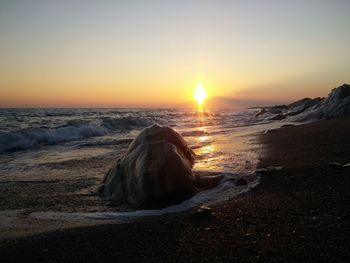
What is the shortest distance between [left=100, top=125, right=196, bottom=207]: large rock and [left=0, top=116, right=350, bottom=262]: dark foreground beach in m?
0.87

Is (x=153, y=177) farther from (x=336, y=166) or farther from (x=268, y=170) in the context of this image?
(x=336, y=166)

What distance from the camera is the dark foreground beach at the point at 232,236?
3.52m

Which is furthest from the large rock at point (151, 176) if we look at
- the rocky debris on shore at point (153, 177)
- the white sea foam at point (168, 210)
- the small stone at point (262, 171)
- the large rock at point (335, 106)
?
the large rock at point (335, 106)

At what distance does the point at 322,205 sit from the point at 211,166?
3955 mm

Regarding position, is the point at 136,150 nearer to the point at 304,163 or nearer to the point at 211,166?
the point at 211,166

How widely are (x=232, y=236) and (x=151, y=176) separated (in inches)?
88.7

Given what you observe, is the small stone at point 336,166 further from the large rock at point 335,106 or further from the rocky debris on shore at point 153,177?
the large rock at point 335,106

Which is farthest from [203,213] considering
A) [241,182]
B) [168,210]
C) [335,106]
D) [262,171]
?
[335,106]

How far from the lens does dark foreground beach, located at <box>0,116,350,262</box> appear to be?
3516mm

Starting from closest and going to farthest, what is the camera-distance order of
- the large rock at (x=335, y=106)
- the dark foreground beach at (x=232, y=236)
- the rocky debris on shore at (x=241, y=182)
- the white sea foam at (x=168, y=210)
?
the dark foreground beach at (x=232, y=236) < the white sea foam at (x=168, y=210) < the rocky debris on shore at (x=241, y=182) < the large rock at (x=335, y=106)

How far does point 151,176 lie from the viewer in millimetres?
5980

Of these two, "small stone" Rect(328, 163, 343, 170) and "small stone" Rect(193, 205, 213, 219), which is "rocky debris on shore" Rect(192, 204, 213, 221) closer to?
"small stone" Rect(193, 205, 213, 219)

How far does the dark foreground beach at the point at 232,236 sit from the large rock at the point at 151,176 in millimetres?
875

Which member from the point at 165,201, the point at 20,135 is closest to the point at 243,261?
the point at 165,201
